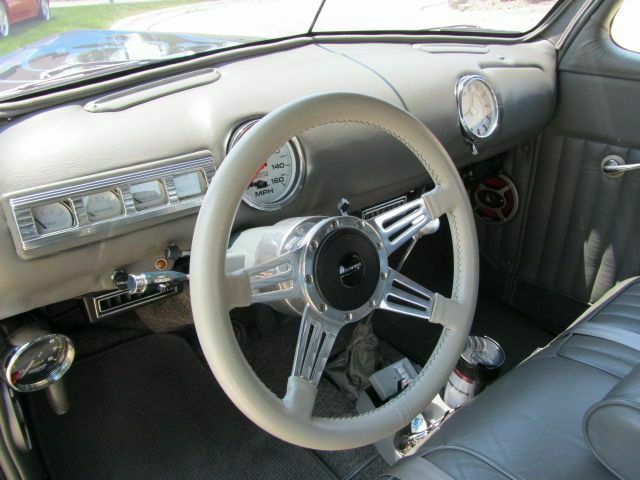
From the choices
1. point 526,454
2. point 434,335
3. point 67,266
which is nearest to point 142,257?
point 67,266

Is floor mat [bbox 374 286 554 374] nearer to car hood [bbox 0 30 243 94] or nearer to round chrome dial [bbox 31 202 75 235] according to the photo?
car hood [bbox 0 30 243 94]

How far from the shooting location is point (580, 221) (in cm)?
214

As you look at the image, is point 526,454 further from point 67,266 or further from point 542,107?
point 542,107

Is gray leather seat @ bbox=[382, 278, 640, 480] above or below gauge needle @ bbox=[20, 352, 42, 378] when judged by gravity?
below

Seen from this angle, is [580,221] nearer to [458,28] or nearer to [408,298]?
[458,28]

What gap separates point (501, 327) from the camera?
2.36m

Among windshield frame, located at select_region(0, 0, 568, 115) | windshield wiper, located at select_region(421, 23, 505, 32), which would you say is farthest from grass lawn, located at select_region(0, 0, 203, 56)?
windshield wiper, located at select_region(421, 23, 505, 32)

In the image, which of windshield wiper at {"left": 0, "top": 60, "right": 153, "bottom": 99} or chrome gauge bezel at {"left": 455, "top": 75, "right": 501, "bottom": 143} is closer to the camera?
windshield wiper at {"left": 0, "top": 60, "right": 153, "bottom": 99}

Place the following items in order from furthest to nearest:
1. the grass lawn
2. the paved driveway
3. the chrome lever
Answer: the chrome lever
the paved driveway
the grass lawn

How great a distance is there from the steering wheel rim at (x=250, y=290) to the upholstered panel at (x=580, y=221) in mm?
1076

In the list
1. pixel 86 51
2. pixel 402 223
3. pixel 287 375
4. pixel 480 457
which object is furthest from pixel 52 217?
pixel 287 375

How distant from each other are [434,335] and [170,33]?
4.86 ft

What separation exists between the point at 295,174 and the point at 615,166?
1200 mm

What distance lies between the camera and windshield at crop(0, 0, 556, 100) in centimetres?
123
